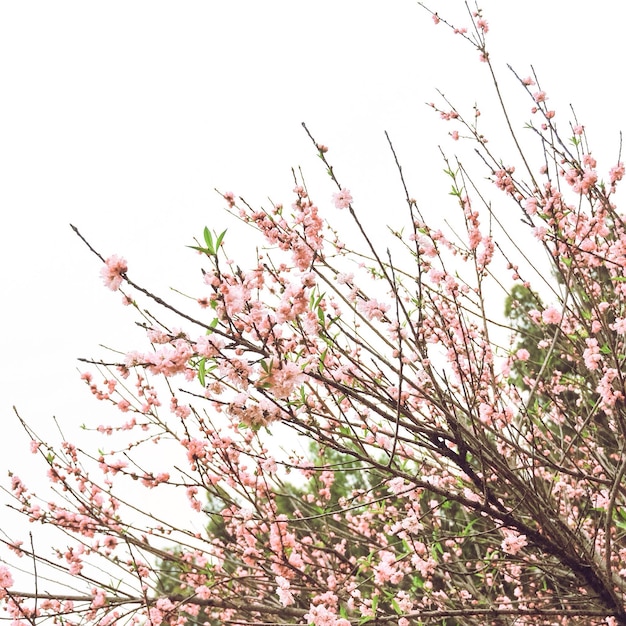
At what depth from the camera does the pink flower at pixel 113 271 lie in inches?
71.4

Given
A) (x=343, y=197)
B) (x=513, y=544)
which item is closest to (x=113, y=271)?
(x=343, y=197)

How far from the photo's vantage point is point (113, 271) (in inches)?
72.2

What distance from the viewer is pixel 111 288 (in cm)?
185

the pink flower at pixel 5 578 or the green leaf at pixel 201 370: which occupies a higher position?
the green leaf at pixel 201 370

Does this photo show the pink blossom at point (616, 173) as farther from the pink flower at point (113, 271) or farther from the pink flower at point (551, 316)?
the pink flower at point (113, 271)

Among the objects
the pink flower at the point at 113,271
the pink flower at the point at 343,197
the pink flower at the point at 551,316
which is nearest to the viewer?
the pink flower at the point at 113,271

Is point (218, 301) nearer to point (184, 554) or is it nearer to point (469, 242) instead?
point (469, 242)

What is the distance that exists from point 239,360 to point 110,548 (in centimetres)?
282

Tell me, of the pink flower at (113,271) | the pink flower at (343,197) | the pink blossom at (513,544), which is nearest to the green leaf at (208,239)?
the pink flower at (113,271)

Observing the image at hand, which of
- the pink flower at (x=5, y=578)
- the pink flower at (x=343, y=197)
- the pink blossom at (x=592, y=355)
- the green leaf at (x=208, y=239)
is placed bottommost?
the pink flower at (x=5, y=578)

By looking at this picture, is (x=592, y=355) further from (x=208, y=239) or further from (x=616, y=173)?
(x=208, y=239)

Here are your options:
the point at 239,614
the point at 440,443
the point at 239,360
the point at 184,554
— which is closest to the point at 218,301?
the point at 239,360

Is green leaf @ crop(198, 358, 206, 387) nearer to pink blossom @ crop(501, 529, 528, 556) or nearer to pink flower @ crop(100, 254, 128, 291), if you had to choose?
pink flower @ crop(100, 254, 128, 291)

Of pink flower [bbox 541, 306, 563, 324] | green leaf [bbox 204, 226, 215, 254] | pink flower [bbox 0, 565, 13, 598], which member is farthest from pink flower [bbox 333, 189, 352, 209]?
pink flower [bbox 0, 565, 13, 598]
